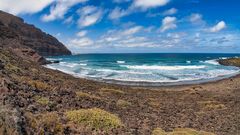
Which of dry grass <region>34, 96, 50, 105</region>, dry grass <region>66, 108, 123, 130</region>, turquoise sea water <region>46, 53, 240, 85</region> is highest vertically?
dry grass <region>34, 96, 50, 105</region>

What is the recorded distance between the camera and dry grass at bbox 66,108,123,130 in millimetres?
10766

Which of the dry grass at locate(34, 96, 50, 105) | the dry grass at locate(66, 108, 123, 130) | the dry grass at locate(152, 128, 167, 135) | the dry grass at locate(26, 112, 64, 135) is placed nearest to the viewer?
the dry grass at locate(26, 112, 64, 135)

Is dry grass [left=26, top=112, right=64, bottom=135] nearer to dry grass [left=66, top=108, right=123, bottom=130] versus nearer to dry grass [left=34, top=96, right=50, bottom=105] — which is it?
dry grass [left=66, top=108, right=123, bottom=130]

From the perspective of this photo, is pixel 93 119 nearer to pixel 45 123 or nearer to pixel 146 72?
pixel 45 123

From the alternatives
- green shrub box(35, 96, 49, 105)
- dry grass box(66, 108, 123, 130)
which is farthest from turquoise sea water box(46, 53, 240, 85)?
dry grass box(66, 108, 123, 130)

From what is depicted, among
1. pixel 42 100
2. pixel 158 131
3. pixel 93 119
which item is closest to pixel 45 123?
pixel 93 119

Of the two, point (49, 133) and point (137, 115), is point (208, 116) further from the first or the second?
point (49, 133)

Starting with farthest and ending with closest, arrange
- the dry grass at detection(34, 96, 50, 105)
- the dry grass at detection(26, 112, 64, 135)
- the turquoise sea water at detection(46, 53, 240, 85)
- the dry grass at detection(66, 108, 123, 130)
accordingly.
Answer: the turquoise sea water at detection(46, 53, 240, 85)
the dry grass at detection(34, 96, 50, 105)
the dry grass at detection(66, 108, 123, 130)
the dry grass at detection(26, 112, 64, 135)

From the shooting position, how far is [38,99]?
1225 cm

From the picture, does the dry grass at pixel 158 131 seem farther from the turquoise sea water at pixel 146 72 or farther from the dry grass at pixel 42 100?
the turquoise sea water at pixel 146 72

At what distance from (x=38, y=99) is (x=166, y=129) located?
513cm

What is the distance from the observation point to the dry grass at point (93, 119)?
10.8m

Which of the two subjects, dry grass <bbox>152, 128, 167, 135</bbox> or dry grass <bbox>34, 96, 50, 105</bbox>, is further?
dry grass <bbox>34, 96, 50, 105</bbox>

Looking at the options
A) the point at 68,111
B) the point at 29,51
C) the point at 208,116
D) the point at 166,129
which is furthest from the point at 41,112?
the point at 29,51
